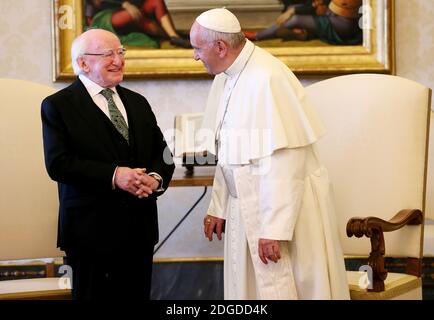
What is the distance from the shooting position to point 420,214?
4.16 m

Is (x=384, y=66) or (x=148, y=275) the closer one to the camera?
(x=148, y=275)

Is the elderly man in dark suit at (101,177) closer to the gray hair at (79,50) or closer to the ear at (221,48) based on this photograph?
the gray hair at (79,50)

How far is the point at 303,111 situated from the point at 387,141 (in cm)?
74

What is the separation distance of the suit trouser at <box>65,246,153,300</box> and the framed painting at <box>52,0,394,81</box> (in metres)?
2.41

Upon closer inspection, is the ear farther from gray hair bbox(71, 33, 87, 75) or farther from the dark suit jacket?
gray hair bbox(71, 33, 87, 75)

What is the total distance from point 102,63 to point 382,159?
1.53 m

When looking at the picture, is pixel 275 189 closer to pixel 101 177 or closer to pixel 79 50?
pixel 101 177

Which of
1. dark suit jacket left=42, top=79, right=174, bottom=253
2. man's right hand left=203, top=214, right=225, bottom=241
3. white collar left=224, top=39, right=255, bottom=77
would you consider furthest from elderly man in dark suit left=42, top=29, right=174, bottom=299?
white collar left=224, top=39, right=255, bottom=77

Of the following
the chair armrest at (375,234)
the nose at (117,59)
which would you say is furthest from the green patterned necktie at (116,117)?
the chair armrest at (375,234)

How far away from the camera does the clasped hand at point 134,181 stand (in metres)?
3.63

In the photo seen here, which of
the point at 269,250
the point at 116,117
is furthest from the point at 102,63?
the point at 269,250
